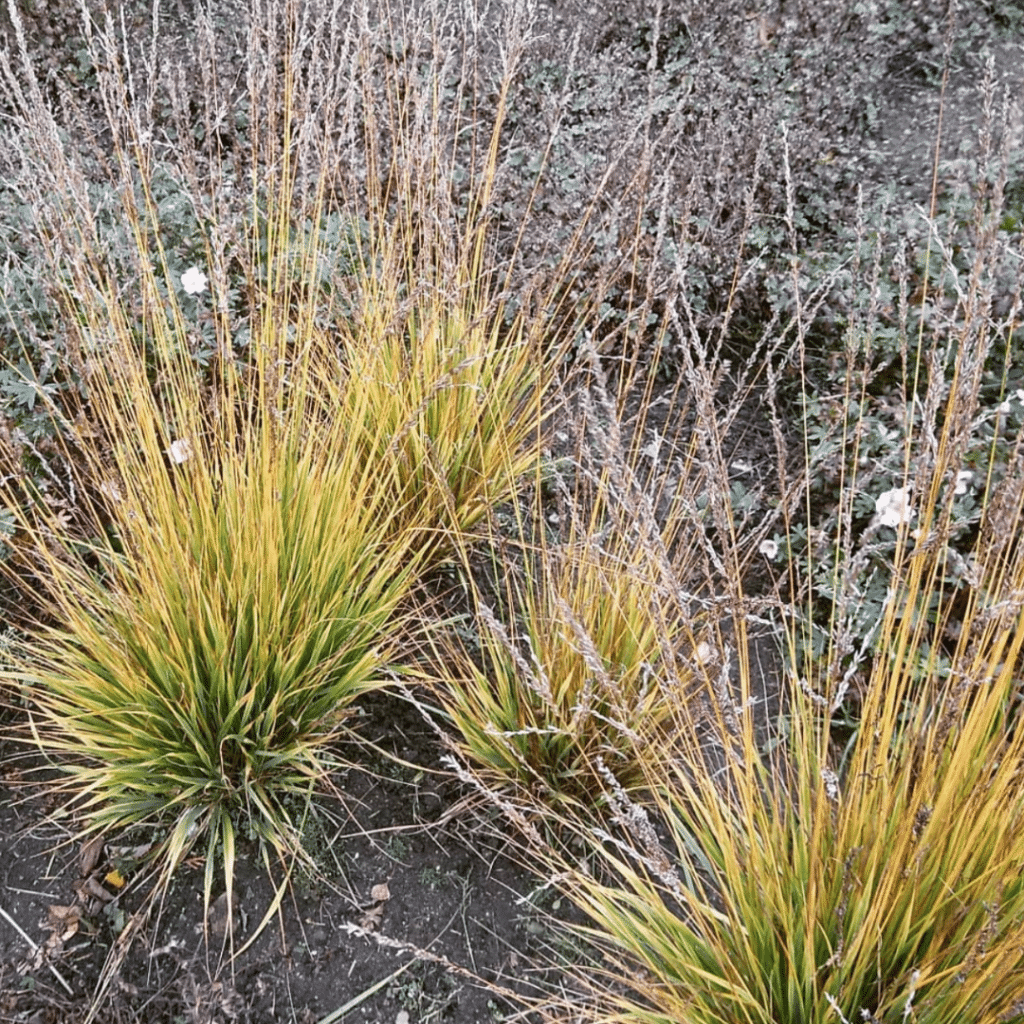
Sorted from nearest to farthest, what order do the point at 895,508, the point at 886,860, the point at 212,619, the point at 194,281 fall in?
the point at 886,860
the point at 212,619
the point at 895,508
the point at 194,281

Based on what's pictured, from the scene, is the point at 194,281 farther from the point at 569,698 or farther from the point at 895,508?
the point at 895,508

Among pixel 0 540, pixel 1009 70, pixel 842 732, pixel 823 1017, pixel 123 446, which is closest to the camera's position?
pixel 823 1017

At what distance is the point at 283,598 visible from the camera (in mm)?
1822

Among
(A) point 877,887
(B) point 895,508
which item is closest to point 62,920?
(A) point 877,887

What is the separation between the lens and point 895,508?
2100 millimetres

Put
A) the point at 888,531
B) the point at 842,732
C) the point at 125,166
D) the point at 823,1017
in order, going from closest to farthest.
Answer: the point at 823,1017 → the point at 125,166 → the point at 842,732 → the point at 888,531

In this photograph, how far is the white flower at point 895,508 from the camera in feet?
3.85

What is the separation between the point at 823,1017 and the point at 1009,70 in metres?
5.36

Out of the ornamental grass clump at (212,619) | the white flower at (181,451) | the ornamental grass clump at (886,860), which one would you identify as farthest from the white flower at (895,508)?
the white flower at (181,451)

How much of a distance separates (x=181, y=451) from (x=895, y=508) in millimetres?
1700

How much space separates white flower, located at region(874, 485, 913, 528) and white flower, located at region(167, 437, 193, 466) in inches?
56.8

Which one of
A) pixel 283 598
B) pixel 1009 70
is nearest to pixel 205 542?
pixel 283 598

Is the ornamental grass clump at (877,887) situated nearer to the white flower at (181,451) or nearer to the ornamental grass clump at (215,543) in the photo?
the ornamental grass clump at (215,543)

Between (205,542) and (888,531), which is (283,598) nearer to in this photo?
(205,542)
